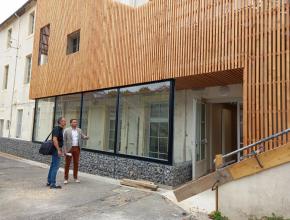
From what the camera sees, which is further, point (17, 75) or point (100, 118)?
point (17, 75)

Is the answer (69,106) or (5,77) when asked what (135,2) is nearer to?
(69,106)

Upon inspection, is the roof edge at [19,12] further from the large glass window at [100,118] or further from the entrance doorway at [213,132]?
the entrance doorway at [213,132]

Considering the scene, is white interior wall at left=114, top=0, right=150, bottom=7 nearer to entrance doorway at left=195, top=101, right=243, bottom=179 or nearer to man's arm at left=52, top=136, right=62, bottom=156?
entrance doorway at left=195, top=101, right=243, bottom=179

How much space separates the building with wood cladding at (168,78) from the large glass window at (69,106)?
5 cm

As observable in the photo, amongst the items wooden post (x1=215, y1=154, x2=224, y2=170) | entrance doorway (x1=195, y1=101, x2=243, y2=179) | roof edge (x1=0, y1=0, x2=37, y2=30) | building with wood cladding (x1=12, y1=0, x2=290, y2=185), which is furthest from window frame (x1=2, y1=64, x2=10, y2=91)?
wooden post (x1=215, y1=154, x2=224, y2=170)

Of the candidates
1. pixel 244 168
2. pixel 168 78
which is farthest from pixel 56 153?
pixel 244 168

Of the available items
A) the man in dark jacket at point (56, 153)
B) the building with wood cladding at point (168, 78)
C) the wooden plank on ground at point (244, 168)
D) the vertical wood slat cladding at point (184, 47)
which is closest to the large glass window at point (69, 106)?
the building with wood cladding at point (168, 78)

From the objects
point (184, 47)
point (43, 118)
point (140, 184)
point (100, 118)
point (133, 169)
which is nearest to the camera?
point (140, 184)

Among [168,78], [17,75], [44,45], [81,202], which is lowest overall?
[81,202]

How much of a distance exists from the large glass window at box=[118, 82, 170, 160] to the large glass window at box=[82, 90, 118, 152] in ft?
1.59

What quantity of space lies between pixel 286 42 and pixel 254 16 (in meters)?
0.93

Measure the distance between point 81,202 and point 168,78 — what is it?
3729mm

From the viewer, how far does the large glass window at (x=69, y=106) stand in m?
10.8

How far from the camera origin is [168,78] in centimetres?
725
